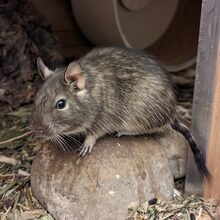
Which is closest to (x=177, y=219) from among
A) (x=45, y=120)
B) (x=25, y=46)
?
(x=45, y=120)

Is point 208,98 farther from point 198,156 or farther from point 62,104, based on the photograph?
point 62,104

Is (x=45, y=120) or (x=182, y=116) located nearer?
(x=45, y=120)

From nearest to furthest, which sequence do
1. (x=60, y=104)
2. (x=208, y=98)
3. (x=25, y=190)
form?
1. (x=60, y=104)
2. (x=208, y=98)
3. (x=25, y=190)

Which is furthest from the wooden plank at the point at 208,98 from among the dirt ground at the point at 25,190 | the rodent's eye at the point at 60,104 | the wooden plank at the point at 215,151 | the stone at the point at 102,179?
the rodent's eye at the point at 60,104

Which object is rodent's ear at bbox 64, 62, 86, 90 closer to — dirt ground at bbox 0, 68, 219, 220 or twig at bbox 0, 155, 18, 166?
dirt ground at bbox 0, 68, 219, 220

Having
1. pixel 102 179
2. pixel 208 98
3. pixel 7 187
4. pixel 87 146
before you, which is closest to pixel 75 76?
pixel 87 146

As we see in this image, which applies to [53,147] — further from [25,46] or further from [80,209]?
[25,46]
